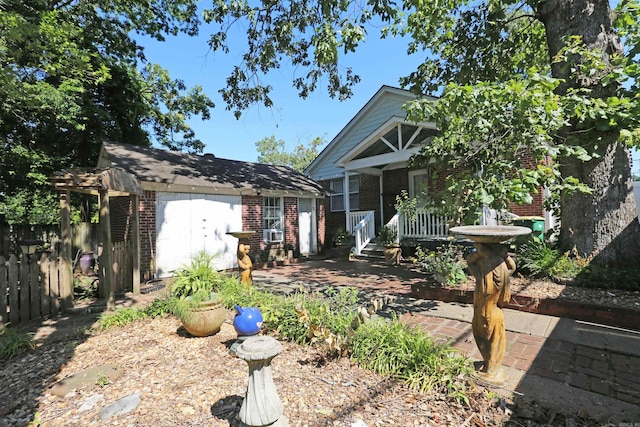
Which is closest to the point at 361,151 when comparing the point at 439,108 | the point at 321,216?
the point at 321,216

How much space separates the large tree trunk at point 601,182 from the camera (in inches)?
222

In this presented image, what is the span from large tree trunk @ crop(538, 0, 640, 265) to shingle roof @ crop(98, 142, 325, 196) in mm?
8730

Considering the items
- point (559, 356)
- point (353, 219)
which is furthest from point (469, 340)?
point (353, 219)

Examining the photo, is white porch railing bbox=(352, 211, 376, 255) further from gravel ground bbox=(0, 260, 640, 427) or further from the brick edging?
gravel ground bbox=(0, 260, 640, 427)

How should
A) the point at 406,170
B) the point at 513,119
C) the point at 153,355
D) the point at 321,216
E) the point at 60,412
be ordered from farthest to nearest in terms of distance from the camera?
the point at 321,216 → the point at 406,170 → the point at 513,119 → the point at 153,355 → the point at 60,412

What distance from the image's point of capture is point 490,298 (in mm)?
2932

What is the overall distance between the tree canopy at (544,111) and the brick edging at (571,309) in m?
1.61

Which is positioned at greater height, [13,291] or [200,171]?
[200,171]

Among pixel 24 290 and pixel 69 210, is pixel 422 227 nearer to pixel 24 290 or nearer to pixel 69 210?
pixel 69 210

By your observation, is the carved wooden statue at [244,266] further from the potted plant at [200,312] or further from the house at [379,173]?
the house at [379,173]

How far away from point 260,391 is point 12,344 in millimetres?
4010

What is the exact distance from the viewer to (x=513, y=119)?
193 inches

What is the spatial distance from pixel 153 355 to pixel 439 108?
557cm

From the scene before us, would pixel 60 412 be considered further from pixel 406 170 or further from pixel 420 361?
pixel 406 170
